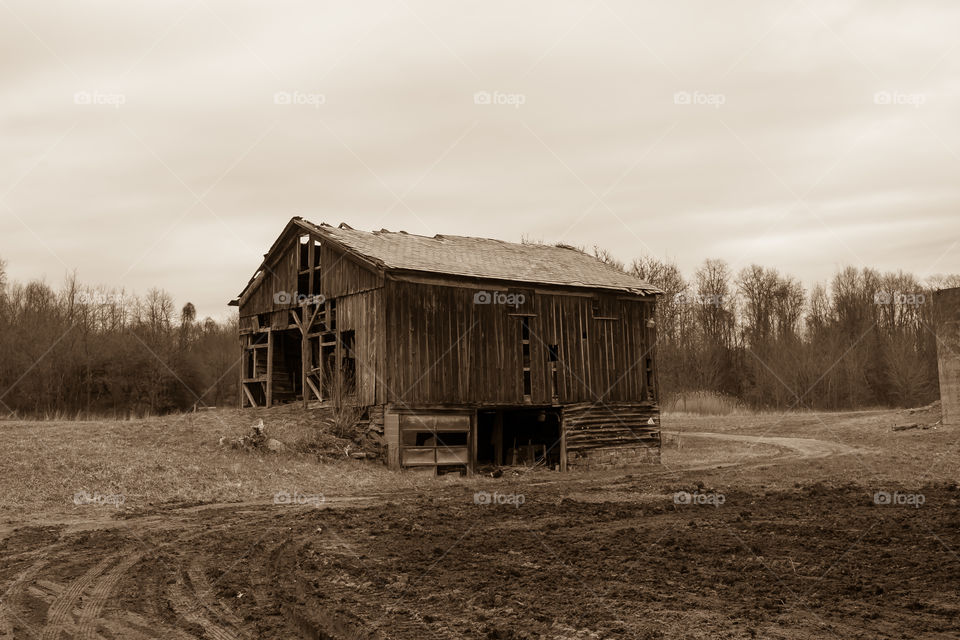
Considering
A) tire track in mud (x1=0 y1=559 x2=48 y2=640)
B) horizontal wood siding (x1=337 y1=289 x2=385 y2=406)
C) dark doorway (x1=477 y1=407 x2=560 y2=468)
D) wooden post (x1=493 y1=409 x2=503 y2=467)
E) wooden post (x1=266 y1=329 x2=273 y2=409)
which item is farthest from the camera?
wooden post (x1=266 y1=329 x2=273 y2=409)

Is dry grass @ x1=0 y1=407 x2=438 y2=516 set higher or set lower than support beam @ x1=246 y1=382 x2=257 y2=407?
lower

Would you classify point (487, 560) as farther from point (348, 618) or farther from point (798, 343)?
point (798, 343)

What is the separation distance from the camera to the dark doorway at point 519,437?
28.3m

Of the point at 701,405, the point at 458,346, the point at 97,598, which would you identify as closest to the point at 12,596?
the point at 97,598

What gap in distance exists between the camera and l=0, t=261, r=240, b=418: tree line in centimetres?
5175

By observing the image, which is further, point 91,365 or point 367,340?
point 91,365

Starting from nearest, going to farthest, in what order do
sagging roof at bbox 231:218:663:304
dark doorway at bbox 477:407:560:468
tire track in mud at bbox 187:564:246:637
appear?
tire track in mud at bbox 187:564:246:637, sagging roof at bbox 231:218:663:304, dark doorway at bbox 477:407:560:468

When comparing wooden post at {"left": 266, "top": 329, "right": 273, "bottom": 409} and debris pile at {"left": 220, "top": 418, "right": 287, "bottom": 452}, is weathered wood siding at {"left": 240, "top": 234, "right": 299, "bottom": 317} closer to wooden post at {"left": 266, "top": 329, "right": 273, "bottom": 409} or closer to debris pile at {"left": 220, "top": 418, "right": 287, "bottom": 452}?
wooden post at {"left": 266, "top": 329, "right": 273, "bottom": 409}

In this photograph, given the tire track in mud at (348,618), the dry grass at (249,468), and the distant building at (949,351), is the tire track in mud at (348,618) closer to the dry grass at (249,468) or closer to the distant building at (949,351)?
the dry grass at (249,468)

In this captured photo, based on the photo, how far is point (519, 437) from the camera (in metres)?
30.6

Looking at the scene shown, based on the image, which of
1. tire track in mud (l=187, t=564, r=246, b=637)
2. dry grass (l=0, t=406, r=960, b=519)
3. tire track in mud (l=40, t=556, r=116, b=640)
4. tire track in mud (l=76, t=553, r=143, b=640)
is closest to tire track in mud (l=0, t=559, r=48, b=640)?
tire track in mud (l=40, t=556, r=116, b=640)

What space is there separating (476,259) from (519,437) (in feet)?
22.6

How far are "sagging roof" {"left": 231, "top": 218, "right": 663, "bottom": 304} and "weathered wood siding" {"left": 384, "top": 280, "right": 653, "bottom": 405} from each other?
0.56 m

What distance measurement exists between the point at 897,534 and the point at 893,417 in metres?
34.1
